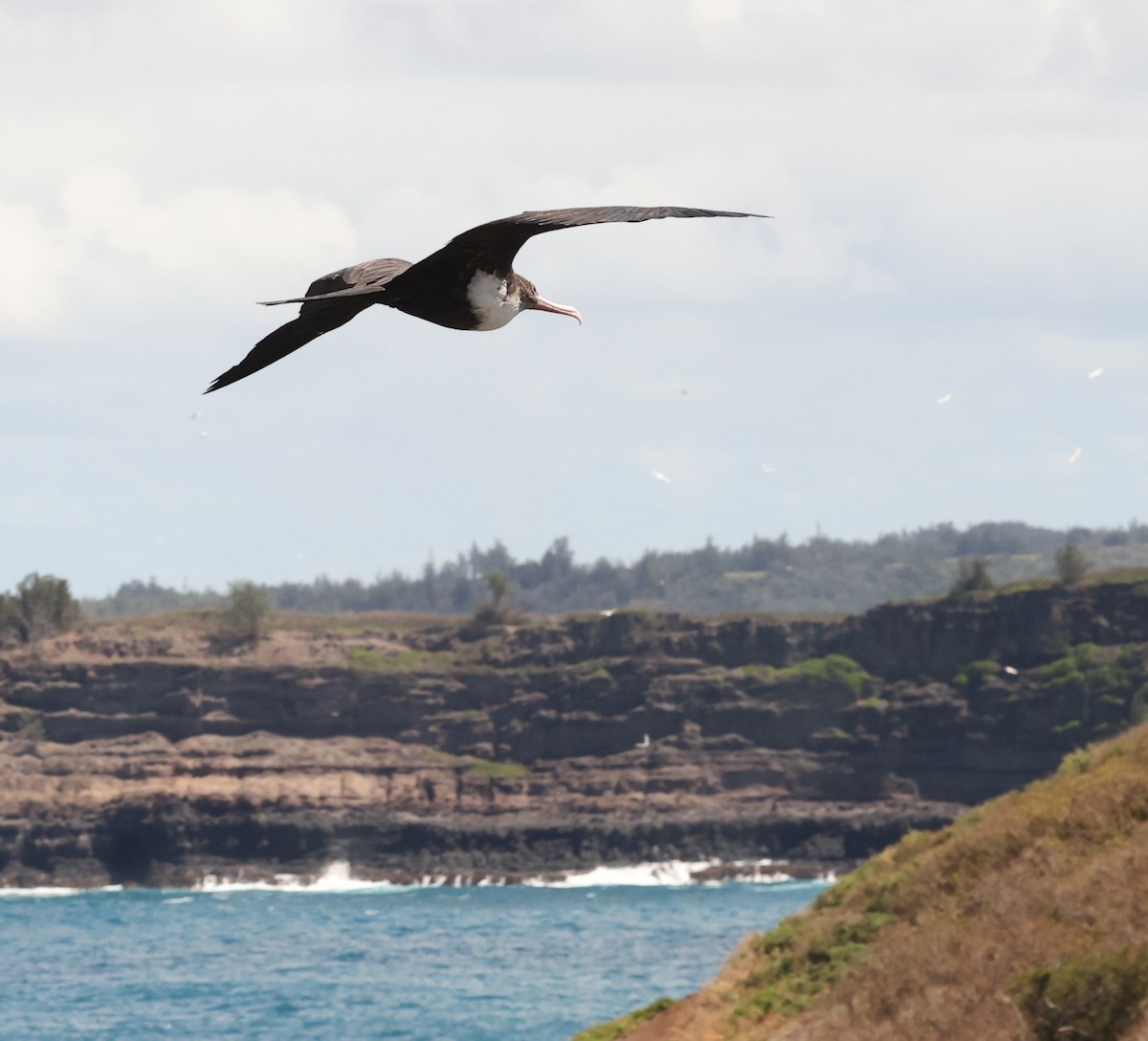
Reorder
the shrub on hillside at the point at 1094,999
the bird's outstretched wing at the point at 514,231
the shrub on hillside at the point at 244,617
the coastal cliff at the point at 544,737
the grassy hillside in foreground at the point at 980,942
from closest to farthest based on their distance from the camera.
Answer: the bird's outstretched wing at the point at 514,231 < the shrub on hillside at the point at 1094,999 < the grassy hillside in foreground at the point at 980,942 < the coastal cliff at the point at 544,737 < the shrub on hillside at the point at 244,617

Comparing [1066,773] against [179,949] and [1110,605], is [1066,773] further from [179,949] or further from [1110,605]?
[1110,605]

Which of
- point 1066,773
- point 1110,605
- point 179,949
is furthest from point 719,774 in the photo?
point 1066,773

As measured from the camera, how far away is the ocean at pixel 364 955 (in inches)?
2379

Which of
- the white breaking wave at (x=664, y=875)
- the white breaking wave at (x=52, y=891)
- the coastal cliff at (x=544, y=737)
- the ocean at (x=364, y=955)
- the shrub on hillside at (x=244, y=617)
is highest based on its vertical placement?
the shrub on hillside at (x=244, y=617)

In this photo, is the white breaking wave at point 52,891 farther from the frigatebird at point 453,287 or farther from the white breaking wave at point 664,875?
the frigatebird at point 453,287

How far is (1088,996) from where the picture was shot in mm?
18375

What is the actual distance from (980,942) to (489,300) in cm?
1261

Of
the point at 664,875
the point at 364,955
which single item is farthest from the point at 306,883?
the point at 364,955

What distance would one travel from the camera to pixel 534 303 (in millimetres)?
11352

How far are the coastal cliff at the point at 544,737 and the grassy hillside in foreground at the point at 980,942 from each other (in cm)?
9890

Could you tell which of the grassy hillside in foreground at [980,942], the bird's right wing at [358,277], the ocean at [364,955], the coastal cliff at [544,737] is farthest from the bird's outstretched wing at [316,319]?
the coastal cliff at [544,737]

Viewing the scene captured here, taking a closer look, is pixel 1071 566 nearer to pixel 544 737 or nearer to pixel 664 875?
pixel 664 875

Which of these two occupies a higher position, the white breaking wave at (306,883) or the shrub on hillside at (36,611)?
the shrub on hillside at (36,611)

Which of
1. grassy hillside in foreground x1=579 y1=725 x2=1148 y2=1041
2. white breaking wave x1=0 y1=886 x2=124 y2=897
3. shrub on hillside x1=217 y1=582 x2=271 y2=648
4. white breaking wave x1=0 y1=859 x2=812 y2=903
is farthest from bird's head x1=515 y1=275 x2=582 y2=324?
shrub on hillside x1=217 y1=582 x2=271 y2=648
